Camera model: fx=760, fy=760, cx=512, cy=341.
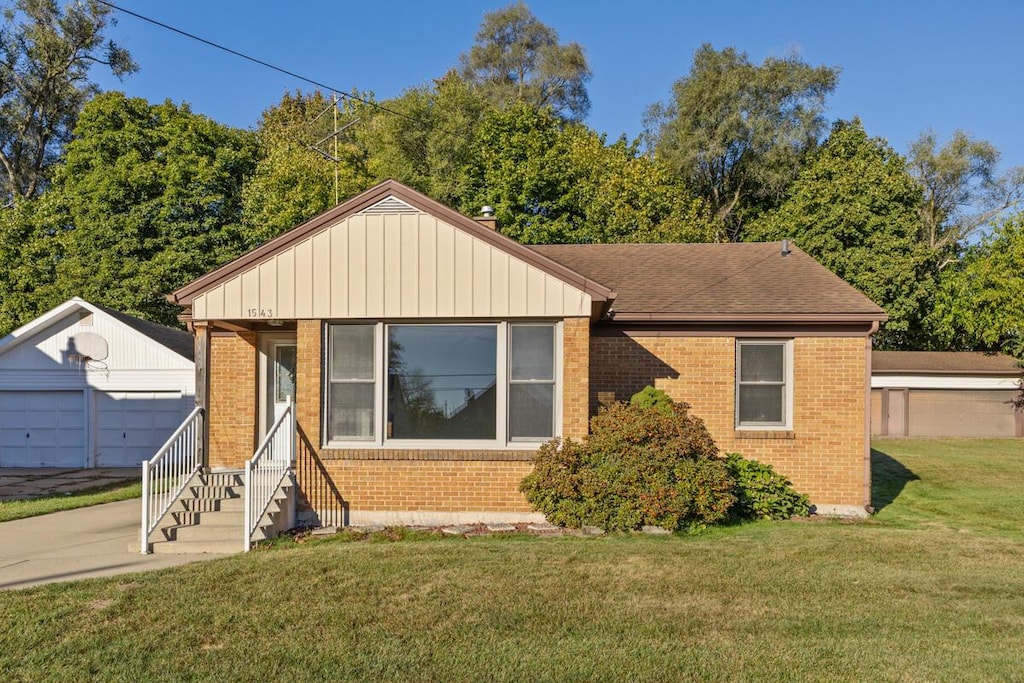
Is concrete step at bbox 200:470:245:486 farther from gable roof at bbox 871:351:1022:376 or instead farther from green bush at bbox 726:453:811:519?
gable roof at bbox 871:351:1022:376

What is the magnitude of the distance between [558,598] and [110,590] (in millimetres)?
4164

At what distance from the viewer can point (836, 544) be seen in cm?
901

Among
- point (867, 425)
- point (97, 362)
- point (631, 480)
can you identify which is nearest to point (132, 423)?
point (97, 362)

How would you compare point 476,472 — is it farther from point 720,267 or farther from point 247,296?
point 720,267

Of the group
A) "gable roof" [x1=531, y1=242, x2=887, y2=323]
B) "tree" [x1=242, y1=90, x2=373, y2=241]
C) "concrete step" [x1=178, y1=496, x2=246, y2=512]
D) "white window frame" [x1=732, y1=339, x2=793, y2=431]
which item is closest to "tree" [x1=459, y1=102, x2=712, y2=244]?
"tree" [x1=242, y1=90, x2=373, y2=241]

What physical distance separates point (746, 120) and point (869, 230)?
7.90 metres

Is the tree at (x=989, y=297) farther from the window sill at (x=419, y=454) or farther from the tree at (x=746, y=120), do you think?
the window sill at (x=419, y=454)

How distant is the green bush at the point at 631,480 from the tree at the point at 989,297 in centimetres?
2445

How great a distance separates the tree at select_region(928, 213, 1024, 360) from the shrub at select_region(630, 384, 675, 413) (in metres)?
23.8

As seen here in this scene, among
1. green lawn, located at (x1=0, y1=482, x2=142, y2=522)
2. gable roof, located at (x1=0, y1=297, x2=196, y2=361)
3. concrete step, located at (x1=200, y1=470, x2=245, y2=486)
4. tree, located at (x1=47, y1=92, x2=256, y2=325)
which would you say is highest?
tree, located at (x1=47, y1=92, x2=256, y2=325)

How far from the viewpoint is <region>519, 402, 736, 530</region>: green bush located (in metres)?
9.48

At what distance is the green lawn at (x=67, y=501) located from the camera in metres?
11.6

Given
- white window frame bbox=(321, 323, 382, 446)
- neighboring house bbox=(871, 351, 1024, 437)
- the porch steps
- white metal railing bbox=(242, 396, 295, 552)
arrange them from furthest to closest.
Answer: neighboring house bbox=(871, 351, 1024, 437)
white window frame bbox=(321, 323, 382, 446)
the porch steps
white metal railing bbox=(242, 396, 295, 552)

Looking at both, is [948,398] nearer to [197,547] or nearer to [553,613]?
[553,613]
